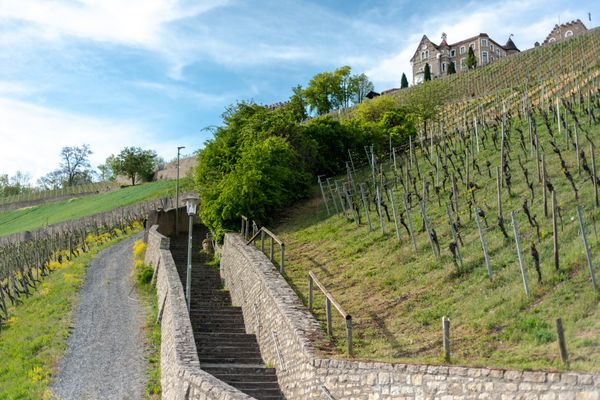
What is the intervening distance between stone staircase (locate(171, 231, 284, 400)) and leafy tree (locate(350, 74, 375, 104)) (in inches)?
2044

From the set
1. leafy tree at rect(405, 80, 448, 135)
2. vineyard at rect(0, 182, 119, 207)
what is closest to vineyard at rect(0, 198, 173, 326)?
leafy tree at rect(405, 80, 448, 135)

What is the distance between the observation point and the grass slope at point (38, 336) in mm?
16141

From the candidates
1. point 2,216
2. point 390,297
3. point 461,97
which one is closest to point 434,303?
point 390,297

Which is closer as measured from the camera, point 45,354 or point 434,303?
point 434,303

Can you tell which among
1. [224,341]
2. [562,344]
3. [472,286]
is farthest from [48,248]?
[562,344]

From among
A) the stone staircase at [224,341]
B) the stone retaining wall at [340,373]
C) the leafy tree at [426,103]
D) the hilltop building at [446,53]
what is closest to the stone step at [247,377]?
the stone staircase at [224,341]

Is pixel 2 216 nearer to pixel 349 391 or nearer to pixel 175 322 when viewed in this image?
pixel 175 322

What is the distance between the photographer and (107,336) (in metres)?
19.5

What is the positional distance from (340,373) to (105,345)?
10.2m

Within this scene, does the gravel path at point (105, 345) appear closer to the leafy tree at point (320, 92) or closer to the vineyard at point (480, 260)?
the vineyard at point (480, 260)

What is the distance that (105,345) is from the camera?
61.2 ft

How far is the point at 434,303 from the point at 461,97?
139 feet

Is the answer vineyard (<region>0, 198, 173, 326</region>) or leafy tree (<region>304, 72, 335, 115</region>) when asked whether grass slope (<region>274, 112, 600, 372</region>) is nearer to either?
vineyard (<region>0, 198, 173, 326</region>)

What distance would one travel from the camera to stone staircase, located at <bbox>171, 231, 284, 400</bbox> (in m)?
13.2
